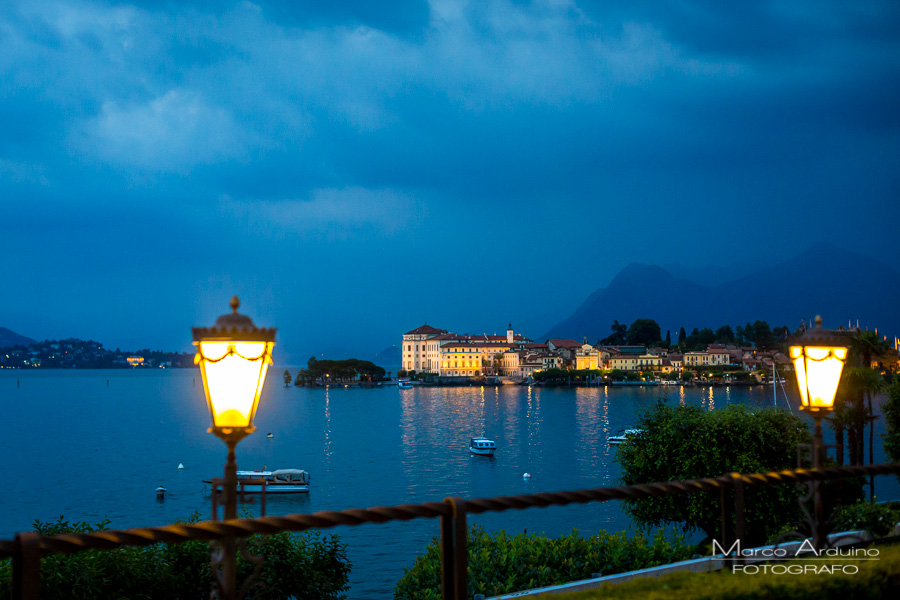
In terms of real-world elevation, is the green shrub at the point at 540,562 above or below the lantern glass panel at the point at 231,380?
below

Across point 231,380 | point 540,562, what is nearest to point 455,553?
point 231,380

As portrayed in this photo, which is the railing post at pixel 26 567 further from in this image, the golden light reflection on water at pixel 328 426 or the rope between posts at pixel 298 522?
the golden light reflection on water at pixel 328 426

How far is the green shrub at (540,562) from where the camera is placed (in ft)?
37.4

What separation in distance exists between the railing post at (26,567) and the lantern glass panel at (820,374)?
4.50m

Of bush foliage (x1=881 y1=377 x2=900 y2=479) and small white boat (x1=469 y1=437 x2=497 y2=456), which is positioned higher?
bush foliage (x1=881 y1=377 x2=900 y2=479)

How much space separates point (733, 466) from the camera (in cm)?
Answer: 2186

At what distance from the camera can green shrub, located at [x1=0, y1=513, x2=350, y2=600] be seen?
394 inches

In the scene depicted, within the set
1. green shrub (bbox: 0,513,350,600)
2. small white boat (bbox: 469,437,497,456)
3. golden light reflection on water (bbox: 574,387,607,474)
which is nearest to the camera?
green shrub (bbox: 0,513,350,600)

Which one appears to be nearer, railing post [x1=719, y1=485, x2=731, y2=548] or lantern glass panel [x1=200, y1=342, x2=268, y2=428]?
lantern glass panel [x1=200, y1=342, x2=268, y2=428]

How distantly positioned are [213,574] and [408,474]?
145 ft

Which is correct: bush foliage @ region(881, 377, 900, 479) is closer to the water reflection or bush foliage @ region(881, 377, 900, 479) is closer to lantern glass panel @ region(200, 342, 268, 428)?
lantern glass panel @ region(200, 342, 268, 428)

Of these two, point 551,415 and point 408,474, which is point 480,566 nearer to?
point 408,474

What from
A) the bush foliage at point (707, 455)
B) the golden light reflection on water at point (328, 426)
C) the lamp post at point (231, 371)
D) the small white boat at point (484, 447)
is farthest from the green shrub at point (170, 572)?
the golden light reflection on water at point (328, 426)

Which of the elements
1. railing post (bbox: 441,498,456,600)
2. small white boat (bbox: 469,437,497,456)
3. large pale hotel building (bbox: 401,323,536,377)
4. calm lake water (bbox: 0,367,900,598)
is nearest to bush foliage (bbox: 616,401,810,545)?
calm lake water (bbox: 0,367,900,598)
